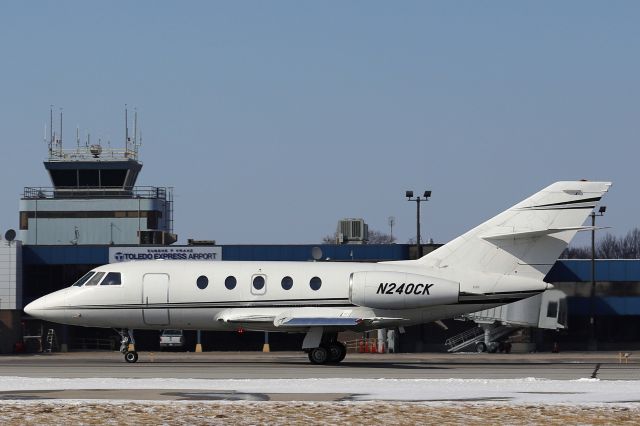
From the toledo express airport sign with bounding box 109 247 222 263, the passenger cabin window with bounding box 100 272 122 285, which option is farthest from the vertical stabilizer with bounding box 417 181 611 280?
the toledo express airport sign with bounding box 109 247 222 263

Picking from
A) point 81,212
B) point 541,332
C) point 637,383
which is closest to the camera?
point 637,383

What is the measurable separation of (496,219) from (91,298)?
41.9 ft

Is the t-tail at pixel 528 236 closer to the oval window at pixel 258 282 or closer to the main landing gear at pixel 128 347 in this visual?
the oval window at pixel 258 282

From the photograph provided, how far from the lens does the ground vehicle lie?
6012cm

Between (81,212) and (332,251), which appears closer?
(332,251)

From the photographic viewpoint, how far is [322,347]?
37406 mm

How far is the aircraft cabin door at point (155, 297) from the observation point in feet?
122

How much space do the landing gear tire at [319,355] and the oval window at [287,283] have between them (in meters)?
2.11

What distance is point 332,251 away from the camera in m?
61.4

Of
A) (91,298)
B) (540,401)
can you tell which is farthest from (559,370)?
(91,298)

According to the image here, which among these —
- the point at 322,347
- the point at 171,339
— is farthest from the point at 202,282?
the point at 171,339

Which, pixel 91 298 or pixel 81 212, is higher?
pixel 81 212

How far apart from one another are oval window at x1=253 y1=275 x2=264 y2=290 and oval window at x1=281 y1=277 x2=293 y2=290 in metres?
0.65

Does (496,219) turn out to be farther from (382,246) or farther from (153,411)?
(382,246)
